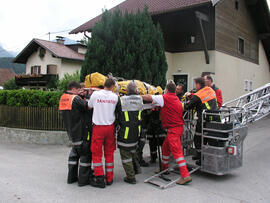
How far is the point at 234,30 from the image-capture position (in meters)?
16.0

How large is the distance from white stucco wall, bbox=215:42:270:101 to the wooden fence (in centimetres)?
864

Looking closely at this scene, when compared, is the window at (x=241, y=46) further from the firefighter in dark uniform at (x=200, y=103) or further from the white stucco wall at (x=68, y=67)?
the white stucco wall at (x=68, y=67)

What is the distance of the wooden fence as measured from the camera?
8.94 metres

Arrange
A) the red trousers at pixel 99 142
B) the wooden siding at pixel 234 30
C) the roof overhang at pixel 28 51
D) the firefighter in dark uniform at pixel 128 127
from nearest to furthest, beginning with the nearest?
the red trousers at pixel 99 142 < the firefighter in dark uniform at pixel 128 127 < the wooden siding at pixel 234 30 < the roof overhang at pixel 28 51

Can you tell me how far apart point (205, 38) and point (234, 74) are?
366 cm

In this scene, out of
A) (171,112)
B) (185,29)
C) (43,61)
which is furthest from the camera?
(43,61)

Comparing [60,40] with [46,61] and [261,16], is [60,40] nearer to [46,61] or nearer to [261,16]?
[46,61]

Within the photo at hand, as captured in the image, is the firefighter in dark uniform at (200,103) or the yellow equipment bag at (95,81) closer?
the firefighter in dark uniform at (200,103)

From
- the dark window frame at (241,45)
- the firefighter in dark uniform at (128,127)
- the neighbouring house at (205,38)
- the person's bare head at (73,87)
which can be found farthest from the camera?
the dark window frame at (241,45)

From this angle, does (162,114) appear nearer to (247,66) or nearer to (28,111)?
(28,111)

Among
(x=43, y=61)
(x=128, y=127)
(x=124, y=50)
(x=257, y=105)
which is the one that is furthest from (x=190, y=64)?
(x=43, y=61)

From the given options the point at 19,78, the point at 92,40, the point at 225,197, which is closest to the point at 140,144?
the point at 225,197

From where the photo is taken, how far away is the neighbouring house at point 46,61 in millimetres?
24094

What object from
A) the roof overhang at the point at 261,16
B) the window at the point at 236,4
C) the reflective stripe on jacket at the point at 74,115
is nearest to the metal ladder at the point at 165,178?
the reflective stripe on jacket at the point at 74,115
